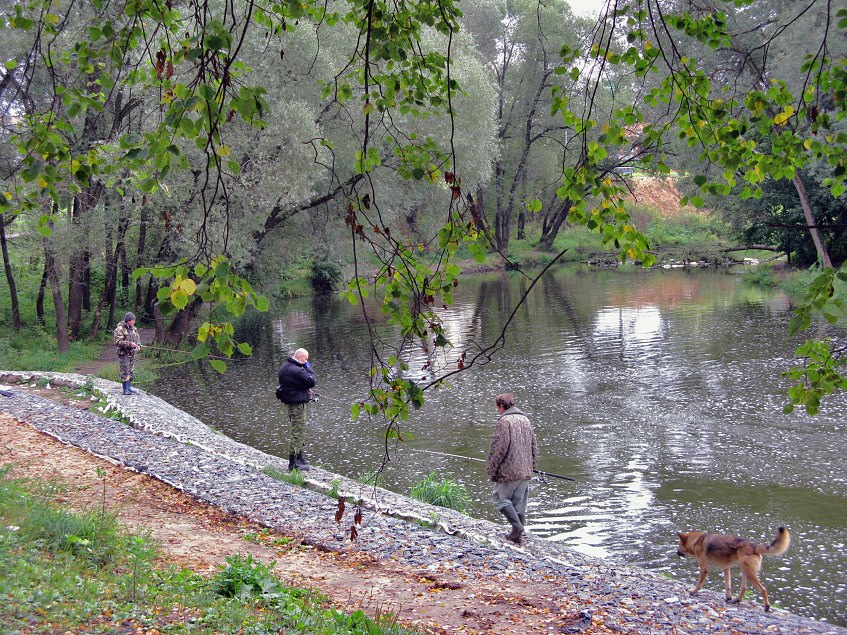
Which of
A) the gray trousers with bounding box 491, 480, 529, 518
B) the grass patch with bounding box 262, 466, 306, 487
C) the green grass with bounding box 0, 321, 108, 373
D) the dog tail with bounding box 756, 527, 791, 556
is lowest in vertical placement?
the green grass with bounding box 0, 321, 108, 373

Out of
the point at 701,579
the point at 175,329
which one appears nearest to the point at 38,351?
the point at 175,329

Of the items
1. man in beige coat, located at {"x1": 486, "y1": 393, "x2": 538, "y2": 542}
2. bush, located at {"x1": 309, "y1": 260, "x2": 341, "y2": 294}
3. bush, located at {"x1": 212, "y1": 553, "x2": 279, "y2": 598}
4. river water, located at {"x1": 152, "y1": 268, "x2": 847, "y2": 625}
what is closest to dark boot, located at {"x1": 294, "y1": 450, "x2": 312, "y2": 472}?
river water, located at {"x1": 152, "y1": 268, "x2": 847, "y2": 625}

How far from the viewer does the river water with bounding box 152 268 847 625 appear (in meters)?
11.4

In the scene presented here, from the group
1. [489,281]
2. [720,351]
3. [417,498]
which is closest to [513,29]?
[489,281]

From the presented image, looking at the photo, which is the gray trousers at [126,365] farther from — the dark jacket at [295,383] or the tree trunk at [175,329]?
the tree trunk at [175,329]

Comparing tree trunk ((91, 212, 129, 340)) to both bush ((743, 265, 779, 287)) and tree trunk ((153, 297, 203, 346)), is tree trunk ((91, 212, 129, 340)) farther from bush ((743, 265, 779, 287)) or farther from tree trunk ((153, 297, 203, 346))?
bush ((743, 265, 779, 287))

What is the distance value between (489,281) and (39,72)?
3684 cm

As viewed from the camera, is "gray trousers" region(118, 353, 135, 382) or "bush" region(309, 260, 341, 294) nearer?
"gray trousers" region(118, 353, 135, 382)

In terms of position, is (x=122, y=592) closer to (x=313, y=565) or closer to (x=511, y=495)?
(x=313, y=565)

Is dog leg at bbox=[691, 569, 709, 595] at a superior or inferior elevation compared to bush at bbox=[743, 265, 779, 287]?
inferior

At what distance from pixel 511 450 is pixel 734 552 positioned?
3.03m

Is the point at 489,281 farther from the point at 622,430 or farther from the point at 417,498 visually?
the point at 417,498

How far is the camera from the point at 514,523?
1052 centimetres

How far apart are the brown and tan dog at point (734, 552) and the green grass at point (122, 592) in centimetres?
377
